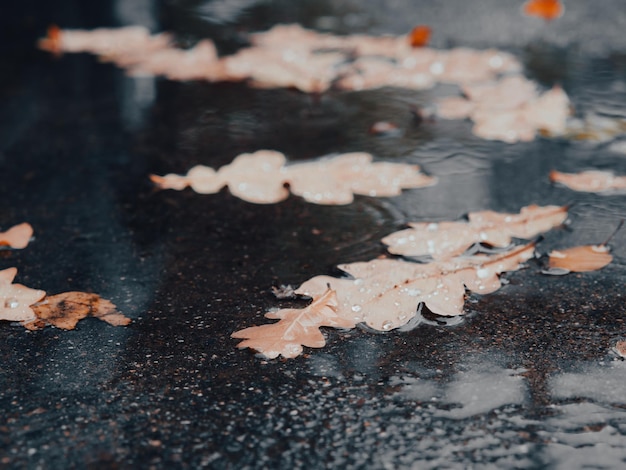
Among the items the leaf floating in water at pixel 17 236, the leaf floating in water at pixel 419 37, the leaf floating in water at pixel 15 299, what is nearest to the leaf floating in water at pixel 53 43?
the leaf floating in water at pixel 419 37

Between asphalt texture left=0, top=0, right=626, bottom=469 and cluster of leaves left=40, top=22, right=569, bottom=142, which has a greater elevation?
cluster of leaves left=40, top=22, right=569, bottom=142

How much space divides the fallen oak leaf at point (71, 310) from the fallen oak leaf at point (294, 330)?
0.30 meters

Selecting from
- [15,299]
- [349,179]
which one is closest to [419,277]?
[349,179]

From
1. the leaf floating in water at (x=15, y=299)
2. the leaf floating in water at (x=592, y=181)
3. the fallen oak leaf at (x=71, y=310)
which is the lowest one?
the fallen oak leaf at (x=71, y=310)

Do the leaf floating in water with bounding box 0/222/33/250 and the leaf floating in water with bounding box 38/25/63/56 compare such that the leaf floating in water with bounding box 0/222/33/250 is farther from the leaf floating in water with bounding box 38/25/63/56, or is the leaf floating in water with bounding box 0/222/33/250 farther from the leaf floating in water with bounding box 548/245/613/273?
the leaf floating in water with bounding box 38/25/63/56

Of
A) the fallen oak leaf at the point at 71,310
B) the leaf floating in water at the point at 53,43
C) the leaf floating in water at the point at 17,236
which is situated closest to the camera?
the fallen oak leaf at the point at 71,310

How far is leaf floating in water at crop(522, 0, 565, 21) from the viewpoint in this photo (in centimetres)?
388

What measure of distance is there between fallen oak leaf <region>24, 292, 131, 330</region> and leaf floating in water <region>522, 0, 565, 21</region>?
123 inches

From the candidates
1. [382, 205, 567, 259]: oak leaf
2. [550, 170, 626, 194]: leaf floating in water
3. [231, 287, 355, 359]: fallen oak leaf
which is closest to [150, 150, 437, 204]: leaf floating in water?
[382, 205, 567, 259]: oak leaf

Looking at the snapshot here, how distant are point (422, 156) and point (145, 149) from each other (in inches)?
38.5

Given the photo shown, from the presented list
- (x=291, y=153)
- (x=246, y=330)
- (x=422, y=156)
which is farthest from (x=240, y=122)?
(x=246, y=330)

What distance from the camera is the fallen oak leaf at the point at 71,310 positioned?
1.58m

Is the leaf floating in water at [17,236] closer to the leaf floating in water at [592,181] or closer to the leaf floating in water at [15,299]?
the leaf floating in water at [15,299]

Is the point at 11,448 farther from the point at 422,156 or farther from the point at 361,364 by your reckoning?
the point at 422,156
